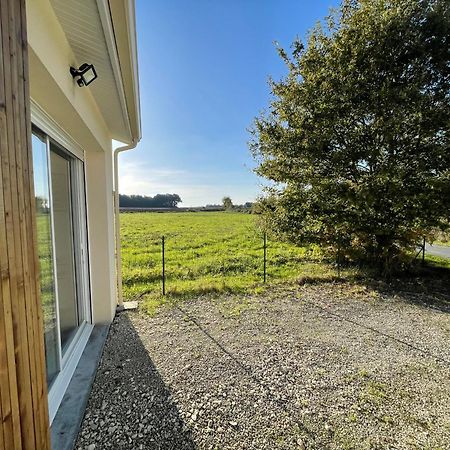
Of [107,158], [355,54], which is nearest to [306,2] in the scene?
[355,54]

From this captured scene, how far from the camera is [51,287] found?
2186mm

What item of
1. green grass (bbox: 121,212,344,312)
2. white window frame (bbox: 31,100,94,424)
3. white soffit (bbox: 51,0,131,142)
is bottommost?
green grass (bbox: 121,212,344,312)

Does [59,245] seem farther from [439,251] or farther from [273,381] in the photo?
[439,251]

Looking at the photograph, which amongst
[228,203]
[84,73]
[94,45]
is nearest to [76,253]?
[84,73]

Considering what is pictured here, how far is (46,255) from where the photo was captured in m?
2.11

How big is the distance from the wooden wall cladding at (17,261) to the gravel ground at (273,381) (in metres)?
1.10

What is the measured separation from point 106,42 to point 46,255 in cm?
161

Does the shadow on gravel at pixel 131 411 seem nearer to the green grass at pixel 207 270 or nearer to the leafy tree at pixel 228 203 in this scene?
the green grass at pixel 207 270

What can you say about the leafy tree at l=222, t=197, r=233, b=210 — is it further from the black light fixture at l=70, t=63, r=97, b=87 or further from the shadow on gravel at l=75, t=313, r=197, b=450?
the black light fixture at l=70, t=63, r=97, b=87

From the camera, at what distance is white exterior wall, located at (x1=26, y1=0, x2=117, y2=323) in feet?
4.46

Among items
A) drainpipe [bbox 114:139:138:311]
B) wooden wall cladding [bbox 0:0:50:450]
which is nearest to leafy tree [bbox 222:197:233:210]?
drainpipe [bbox 114:139:138:311]

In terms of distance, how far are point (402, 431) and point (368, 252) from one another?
4.52 meters

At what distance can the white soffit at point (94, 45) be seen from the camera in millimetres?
1360

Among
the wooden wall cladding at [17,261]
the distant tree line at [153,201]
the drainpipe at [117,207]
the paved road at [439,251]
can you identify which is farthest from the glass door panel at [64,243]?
the distant tree line at [153,201]
